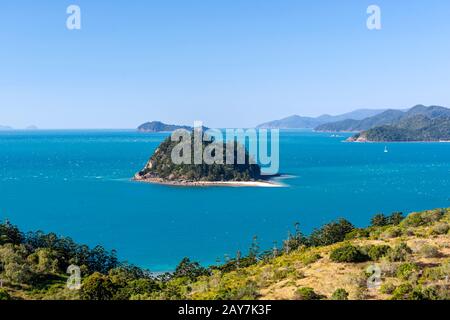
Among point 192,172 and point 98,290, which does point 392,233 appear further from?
point 192,172

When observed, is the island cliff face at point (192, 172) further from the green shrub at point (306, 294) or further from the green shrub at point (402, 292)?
the green shrub at point (402, 292)

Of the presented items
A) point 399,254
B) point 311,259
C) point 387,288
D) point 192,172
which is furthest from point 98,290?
point 192,172

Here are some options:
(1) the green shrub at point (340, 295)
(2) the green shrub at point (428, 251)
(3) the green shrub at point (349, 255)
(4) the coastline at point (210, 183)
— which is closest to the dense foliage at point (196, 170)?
(4) the coastline at point (210, 183)

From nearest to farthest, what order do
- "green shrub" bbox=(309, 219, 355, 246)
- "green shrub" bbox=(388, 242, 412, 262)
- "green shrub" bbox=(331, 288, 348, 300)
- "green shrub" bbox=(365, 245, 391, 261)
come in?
"green shrub" bbox=(331, 288, 348, 300)
"green shrub" bbox=(388, 242, 412, 262)
"green shrub" bbox=(365, 245, 391, 261)
"green shrub" bbox=(309, 219, 355, 246)

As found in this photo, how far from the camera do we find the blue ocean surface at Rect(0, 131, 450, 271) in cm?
6825

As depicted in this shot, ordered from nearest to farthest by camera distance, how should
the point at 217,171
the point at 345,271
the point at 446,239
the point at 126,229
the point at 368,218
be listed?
the point at 345,271 → the point at 446,239 → the point at 126,229 → the point at 368,218 → the point at 217,171

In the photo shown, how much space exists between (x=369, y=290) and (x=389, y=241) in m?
11.1

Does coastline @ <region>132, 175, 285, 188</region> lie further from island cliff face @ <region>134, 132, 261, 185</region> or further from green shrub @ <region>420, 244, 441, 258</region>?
green shrub @ <region>420, 244, 441, 258</region>

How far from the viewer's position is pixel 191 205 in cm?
9938

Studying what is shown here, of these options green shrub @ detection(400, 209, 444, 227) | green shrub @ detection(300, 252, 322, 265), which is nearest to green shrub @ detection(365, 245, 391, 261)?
green shrub @ detection(300, 252, 322, 265)

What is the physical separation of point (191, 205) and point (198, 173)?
4018 cm
